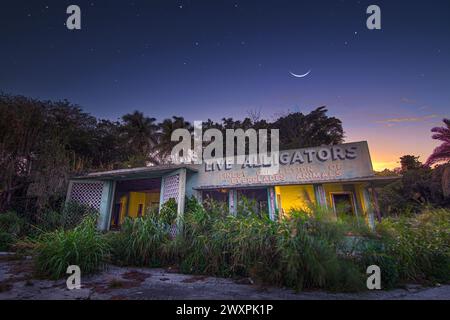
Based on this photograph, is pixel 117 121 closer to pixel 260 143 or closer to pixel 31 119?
pixel 31 119

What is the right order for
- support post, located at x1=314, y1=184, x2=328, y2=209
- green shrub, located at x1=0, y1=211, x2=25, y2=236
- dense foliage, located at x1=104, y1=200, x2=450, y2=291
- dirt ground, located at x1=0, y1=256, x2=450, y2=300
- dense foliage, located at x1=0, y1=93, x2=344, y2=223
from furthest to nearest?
dense foliage, located at x1=0, y1=93, x2=344, y2=223 → support post, located at x1=314, y1=184, x2=328, y2=209 → green shrub, located at x1=0, y1=211, x2=25, y2=236 → dense foliage, located at x1=104, y1=200, x2=450, y2=291 → dirt ground, located at x1=0, y1=256, x2=450, y2=300

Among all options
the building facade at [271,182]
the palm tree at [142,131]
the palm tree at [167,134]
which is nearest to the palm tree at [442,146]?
the building facade at [271,182]

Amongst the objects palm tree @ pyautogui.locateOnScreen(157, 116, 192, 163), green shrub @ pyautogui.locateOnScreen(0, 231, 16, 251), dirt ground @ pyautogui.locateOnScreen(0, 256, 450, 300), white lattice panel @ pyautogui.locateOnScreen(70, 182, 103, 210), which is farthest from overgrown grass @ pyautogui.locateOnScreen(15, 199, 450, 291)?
palm tree @ pyautogui.locateOnScreen(157, 116, 192, 163)

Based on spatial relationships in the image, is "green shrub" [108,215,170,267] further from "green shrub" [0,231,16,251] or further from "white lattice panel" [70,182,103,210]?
"white lattice panel" [70,182,103,210]

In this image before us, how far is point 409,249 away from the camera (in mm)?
4984

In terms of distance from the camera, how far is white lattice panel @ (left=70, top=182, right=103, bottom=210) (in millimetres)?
10000

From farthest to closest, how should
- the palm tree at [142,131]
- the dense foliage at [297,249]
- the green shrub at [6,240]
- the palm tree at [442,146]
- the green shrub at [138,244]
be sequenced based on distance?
the palm tree at [142,131] → the palm tree at [442,146] → the green shrub at [6,240] → the green shrub at [138,244] → the dense foliage at [297,249]

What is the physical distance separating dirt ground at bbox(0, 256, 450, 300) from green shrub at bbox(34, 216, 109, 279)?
0.21 metres

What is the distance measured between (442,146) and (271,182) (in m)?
14.8

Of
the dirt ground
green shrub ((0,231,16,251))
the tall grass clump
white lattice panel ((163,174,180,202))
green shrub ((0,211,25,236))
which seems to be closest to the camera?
the dirt ground

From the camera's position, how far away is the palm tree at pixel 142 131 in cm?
2431

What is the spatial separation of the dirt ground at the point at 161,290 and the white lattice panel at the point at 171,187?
12.8ft

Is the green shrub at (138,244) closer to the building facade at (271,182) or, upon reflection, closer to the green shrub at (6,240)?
the building facade at (271,182)

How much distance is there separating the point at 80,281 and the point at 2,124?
33.3 ft
